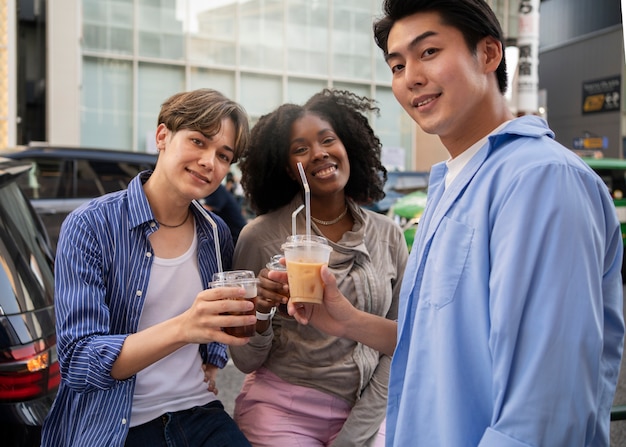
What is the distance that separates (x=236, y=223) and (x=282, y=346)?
317cm

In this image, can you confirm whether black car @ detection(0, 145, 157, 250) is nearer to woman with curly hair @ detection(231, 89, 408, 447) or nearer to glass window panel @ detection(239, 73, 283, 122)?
woman with curly hair @ detection(231, 89, 408, 447)

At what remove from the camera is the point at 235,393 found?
497cm

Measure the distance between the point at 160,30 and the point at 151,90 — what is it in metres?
1.78

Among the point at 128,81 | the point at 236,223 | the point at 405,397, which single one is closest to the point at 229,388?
the point at 236,223

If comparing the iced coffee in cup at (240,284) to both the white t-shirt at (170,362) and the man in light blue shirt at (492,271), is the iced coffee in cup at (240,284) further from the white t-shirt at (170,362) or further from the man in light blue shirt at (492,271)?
the man in light blue shirt at (492,271)

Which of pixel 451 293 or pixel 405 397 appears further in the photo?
pixel 405 397

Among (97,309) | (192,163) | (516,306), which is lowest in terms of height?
(97,309)

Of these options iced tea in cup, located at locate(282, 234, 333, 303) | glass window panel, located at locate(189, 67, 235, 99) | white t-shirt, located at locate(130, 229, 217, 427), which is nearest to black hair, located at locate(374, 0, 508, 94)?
iced tea in cup, located at locate(282, 234, 333, 303)

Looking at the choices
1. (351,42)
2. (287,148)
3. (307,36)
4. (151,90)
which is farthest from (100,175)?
(351,42)

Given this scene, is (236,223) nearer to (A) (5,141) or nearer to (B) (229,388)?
(B) (229,388)

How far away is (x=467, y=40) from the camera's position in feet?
5.08

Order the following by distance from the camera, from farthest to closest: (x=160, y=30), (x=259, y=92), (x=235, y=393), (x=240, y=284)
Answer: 1. (x=259, y=92)
2. (x=160, y=30)
3. (x=235, y=393)
4. (x=240, y=284)

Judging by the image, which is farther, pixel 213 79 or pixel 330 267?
pixel 213 79

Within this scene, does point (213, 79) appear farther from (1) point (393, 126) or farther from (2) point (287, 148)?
(2) point (287, 148)
